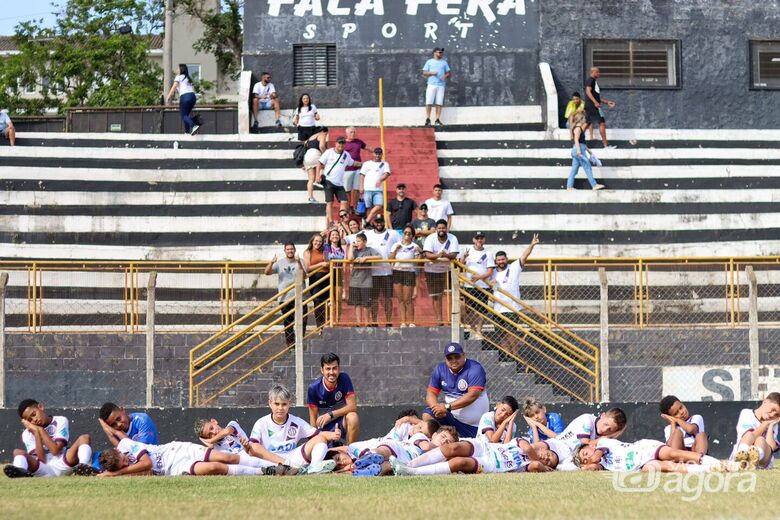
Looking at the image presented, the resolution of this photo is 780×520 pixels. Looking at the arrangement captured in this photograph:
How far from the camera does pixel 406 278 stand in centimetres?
1953

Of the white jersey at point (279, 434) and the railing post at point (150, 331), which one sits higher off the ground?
the railing post at point (150, 331)

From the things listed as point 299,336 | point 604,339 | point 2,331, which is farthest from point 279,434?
point 604,339

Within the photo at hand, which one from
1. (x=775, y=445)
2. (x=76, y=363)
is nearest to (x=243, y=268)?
(x=76, y=363)

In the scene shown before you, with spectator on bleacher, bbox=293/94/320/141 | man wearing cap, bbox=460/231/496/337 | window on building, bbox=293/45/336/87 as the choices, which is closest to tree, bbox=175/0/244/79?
window on building, bbox=293/45/336/87

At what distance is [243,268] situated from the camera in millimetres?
20375

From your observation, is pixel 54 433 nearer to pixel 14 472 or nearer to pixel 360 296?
pixel 14 472

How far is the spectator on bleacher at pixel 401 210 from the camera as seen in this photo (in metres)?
23.6

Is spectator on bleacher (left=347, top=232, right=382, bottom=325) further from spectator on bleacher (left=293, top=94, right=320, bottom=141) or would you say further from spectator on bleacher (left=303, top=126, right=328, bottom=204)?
spectator on bleacher (left=293, top=94, right=320, bottom=141)

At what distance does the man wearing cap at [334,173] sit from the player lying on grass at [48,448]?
9.61 metres

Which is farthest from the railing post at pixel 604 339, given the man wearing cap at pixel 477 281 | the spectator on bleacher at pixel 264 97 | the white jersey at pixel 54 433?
the spectator on bleacher at pixel 264 97

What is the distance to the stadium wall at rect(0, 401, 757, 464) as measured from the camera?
665 inches

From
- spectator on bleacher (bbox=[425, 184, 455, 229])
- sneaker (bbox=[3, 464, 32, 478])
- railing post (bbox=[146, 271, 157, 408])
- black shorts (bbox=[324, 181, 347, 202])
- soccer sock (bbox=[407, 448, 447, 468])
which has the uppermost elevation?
black shorts (bbox=[324, 181, 347, 202])

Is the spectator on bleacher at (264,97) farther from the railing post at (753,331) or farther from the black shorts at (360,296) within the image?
the railing post at (753,331)

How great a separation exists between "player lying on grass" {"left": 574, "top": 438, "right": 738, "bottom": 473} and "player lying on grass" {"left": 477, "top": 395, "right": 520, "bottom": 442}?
84 centimetres
